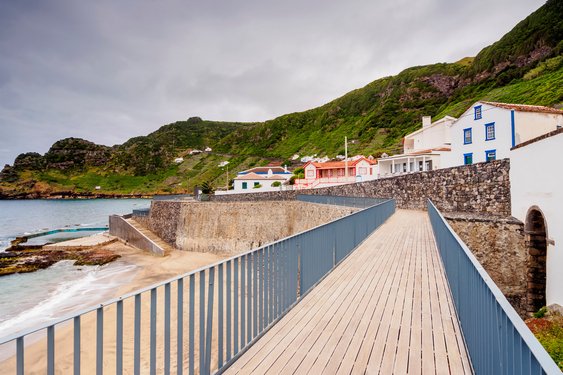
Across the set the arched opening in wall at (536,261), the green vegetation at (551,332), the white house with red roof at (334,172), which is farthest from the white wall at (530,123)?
the white house with red roof at (334,172)

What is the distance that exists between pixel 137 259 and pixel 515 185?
3267 cm

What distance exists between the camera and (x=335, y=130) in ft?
424

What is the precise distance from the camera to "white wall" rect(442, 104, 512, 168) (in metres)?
22.5

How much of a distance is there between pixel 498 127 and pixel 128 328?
2674 cm

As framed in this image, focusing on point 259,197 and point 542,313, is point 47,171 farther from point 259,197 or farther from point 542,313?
point 542,313

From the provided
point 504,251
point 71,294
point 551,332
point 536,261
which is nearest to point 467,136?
point 504,251

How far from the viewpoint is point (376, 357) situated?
3811 mm

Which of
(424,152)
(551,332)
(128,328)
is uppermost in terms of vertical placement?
(424,152)

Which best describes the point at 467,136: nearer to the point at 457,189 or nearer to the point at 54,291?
the point at 457,189

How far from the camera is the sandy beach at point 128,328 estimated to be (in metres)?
9.84

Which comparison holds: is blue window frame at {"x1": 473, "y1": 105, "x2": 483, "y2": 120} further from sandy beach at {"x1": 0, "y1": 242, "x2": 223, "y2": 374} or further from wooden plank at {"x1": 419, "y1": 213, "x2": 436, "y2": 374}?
sandy beach at {"x1": 0, "y1": 242, "x2": 223, "y2": 374}

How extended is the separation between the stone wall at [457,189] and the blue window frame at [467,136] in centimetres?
648

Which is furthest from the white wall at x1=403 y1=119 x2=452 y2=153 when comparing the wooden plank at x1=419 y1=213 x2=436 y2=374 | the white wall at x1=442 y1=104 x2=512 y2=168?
the wooden plank at x1=419 y1=213 x2=436 y2=374

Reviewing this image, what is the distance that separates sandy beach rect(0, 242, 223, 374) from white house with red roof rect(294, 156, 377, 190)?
62.6 ft
